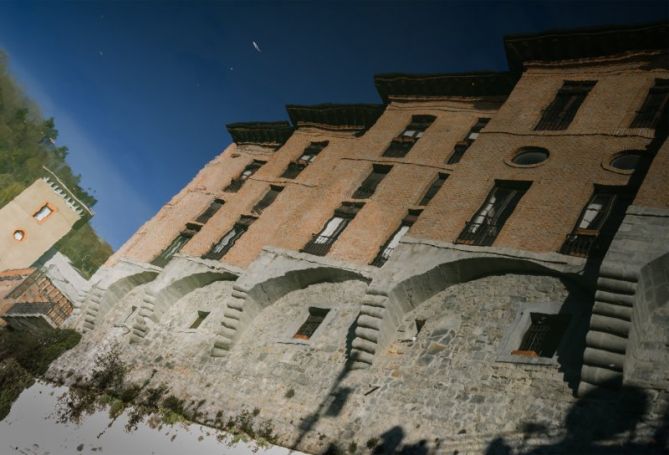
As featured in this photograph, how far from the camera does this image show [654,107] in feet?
46.8

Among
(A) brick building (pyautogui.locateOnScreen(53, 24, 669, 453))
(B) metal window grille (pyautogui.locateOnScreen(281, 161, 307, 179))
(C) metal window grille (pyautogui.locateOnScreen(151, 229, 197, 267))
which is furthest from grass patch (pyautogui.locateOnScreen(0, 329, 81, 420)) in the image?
(B) metal window grille (pyautogui.locateOnScreen(281, 161, 307, 179))

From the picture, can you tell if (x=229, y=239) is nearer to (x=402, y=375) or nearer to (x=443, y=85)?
(x=402, y=375)

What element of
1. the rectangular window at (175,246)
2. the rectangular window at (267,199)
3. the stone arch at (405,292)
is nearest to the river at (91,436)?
the stone arch at (405,292)

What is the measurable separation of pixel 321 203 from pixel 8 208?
1001 inches

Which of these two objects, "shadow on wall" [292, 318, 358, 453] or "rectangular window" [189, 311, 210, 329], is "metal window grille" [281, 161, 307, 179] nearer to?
"rectangular window" [189, 311, 210, 329]

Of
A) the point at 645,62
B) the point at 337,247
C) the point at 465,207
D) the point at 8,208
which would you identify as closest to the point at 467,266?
the point at 465,207

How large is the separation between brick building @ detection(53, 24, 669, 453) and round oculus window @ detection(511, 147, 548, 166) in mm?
66

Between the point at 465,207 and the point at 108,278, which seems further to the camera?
the point at 108,278

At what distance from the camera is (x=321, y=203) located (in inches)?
685

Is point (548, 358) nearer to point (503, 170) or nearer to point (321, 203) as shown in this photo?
point (503, 170)

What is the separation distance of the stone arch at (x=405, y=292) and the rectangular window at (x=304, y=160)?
12070 millimetres

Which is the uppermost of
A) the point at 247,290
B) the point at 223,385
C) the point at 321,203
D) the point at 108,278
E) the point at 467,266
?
the point at 321,203

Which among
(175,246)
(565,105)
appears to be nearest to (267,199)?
(175,246)

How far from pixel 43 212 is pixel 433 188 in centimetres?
2974
